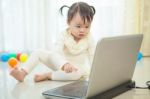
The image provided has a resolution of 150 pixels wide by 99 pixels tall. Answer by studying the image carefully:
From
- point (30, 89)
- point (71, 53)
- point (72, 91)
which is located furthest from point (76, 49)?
point (72, 91)

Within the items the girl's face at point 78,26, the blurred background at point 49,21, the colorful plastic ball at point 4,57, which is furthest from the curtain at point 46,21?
the girl's face at point 78,26

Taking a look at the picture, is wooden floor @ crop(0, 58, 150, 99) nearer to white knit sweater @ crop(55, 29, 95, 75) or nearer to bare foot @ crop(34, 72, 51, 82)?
bare foot @ crop(34, 72, 51, 82)

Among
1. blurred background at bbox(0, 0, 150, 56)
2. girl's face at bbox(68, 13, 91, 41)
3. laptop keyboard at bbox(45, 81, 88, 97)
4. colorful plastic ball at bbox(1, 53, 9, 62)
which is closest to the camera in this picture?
laptop keyboard at bbox(45, 81, 88, 97)

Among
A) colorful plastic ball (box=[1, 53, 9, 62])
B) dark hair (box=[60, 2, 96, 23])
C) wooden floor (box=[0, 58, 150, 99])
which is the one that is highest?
dark hair (box=[60, 2, 96, 23])

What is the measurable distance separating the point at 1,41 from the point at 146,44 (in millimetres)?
1230

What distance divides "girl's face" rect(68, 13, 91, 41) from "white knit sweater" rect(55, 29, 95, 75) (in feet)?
0.15

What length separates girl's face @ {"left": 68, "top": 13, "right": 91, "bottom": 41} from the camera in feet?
4.49

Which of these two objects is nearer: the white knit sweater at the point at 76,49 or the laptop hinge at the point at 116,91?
the laptop hinge at the point at 116,91

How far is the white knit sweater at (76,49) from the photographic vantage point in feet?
4.69

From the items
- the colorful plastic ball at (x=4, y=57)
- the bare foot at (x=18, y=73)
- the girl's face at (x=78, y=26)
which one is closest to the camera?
the bare foot at (x=18, y=73)

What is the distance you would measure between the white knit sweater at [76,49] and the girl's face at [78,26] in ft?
0.15

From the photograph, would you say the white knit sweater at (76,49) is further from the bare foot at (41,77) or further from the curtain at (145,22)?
the curtain at (145,22)

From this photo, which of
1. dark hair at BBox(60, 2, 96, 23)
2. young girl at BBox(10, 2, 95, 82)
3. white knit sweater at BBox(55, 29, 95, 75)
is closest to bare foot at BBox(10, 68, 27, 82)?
young girl at BBox(10, 2, 95, 82)

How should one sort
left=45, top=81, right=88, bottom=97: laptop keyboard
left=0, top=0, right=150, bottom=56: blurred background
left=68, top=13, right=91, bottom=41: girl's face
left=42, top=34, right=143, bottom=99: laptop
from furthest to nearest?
left=0, top=0, right=150, bottom=56: blurred background, left=68, top=13, right=91, bottom=41: girl's face, left=45, top=81, right=88, bottom=97: laptop keyboard, left=42, top=34, right=143, bottom=99: laptop
